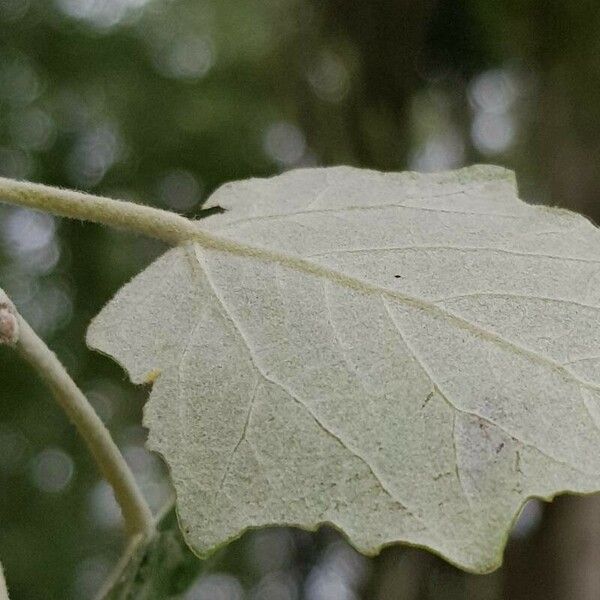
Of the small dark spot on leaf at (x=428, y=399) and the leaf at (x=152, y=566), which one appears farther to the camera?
the leaf at (x=152, y=566)

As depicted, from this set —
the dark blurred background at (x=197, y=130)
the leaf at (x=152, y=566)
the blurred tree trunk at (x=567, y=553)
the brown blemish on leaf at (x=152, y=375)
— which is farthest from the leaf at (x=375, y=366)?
the dark blurred background at (x=197, y=130)

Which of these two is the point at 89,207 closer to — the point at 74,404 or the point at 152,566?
the point at 74,404

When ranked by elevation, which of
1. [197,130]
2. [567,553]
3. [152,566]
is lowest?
[567,553]

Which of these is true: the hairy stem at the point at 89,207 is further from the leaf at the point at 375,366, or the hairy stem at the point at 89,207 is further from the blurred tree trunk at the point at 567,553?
the blurred tree trunk at the point at 567,553

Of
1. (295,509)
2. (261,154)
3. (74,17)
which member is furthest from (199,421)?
(74,17)

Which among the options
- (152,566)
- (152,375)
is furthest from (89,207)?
(152,566)

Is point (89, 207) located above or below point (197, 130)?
above

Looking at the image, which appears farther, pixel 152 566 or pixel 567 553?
pixel 567 553

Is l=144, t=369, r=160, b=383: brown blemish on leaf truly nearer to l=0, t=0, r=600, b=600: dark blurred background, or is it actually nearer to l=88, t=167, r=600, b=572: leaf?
l=88, t=167, r=600, b=572: leaf
